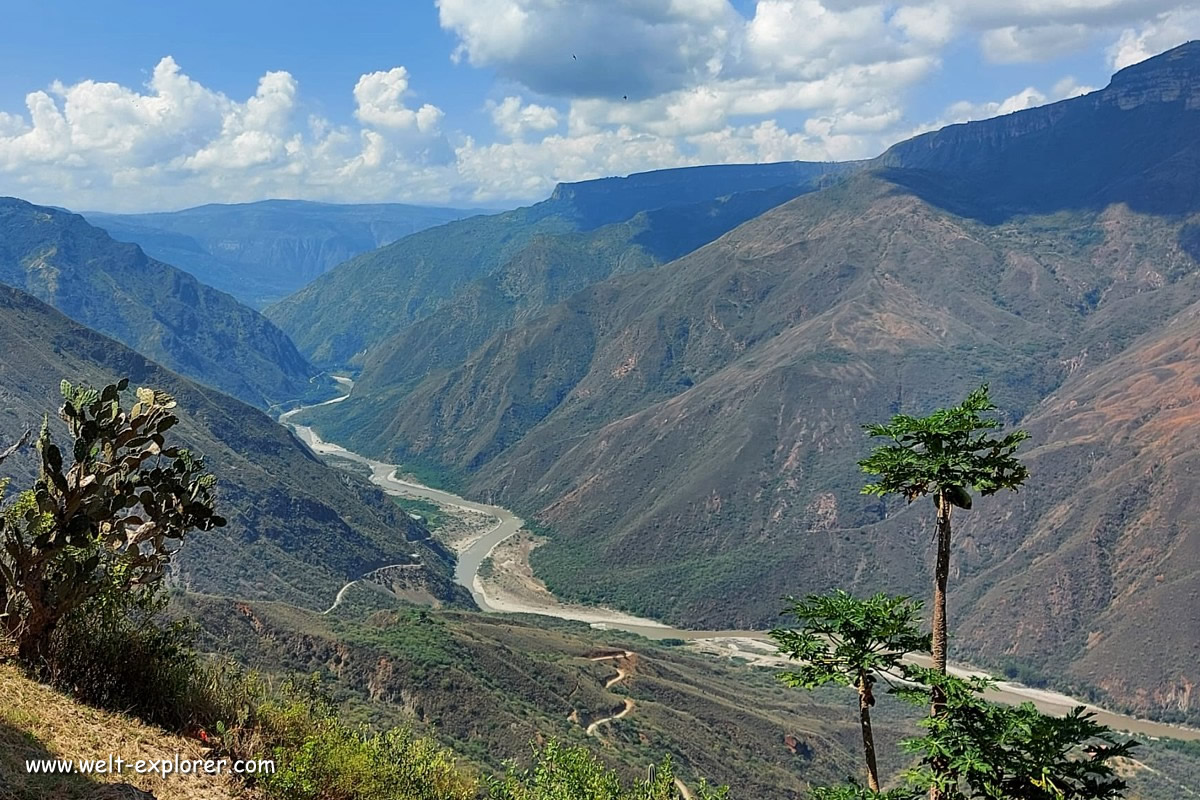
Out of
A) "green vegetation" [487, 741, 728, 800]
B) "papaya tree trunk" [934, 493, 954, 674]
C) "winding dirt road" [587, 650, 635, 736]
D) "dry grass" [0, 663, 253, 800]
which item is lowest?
"winding dirt road" [587, 650, 635, 736]

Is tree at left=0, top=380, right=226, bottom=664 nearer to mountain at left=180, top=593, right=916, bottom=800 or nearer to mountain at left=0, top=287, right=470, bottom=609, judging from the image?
mountain at left=180, top=593, right=916, bottom=800

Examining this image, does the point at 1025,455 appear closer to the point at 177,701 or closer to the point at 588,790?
the point at 588,790

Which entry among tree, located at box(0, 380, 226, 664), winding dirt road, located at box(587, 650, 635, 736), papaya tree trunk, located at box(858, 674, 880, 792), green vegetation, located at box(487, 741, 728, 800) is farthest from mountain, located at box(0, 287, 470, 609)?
papaya tree trunk, located at box(858, 674, 880, 792)

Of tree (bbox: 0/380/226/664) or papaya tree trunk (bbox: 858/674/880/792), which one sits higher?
tree (bbox: 0/380/226/664)

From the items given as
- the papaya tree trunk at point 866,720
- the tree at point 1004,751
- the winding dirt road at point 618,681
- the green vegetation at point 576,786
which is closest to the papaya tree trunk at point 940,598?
the tree at point 1004,751

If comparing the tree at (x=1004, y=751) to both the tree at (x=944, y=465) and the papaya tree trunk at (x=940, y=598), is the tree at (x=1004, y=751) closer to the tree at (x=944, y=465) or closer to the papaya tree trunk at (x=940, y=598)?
the papaya tree trunk at (x=940, y=598)

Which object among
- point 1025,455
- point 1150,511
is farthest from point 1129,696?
point 1025,455

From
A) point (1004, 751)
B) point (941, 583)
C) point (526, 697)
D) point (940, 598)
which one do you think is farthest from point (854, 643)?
point (526, 697)
